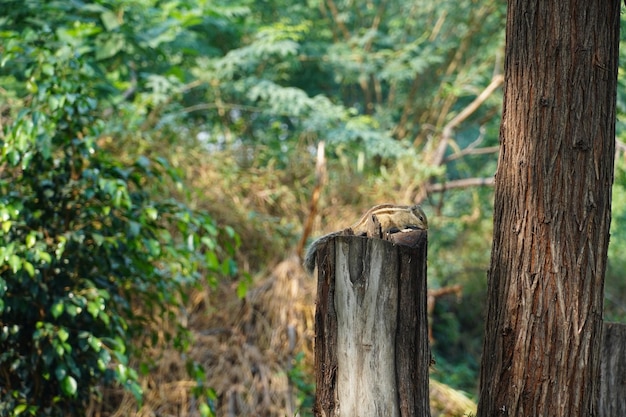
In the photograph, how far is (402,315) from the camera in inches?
93.2

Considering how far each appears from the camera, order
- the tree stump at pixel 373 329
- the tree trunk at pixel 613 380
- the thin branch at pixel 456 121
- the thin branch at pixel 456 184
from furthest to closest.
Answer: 1. the thin branch at pixel 456 121
2. the thin branch at pixel 456 184
3. the tree trunk at pixel 613 380
4. the tree stump at pixel 373 329

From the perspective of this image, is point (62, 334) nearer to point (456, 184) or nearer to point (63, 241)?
point (63, 241)

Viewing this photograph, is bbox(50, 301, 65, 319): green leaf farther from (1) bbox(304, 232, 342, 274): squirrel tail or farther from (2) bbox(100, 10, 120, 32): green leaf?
(2) bbox(100, 10, 120, 32): green leaf

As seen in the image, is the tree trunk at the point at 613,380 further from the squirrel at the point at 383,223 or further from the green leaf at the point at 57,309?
the green leaf at the point at 57,309

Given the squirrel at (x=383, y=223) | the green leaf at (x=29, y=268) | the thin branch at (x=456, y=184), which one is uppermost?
the squirrel at (x=383, y=223)

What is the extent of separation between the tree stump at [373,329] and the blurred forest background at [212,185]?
61.9 inches

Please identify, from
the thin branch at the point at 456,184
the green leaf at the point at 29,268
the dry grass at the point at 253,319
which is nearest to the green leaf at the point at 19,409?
the green leaf at the point at 29,268

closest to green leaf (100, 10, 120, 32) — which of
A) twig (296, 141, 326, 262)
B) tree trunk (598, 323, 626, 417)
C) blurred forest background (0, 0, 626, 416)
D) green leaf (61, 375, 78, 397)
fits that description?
blurred forest background (0, 0, 626, 416)

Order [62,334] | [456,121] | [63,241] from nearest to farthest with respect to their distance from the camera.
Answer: [62,334] → [63,241] → [456,121]

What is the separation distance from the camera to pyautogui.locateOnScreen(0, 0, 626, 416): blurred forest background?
4.05 metres

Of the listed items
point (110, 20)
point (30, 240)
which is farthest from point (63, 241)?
point (110, 20)

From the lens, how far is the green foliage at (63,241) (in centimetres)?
386

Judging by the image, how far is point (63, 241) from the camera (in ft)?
12.6

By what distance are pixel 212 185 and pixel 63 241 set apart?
302cm
